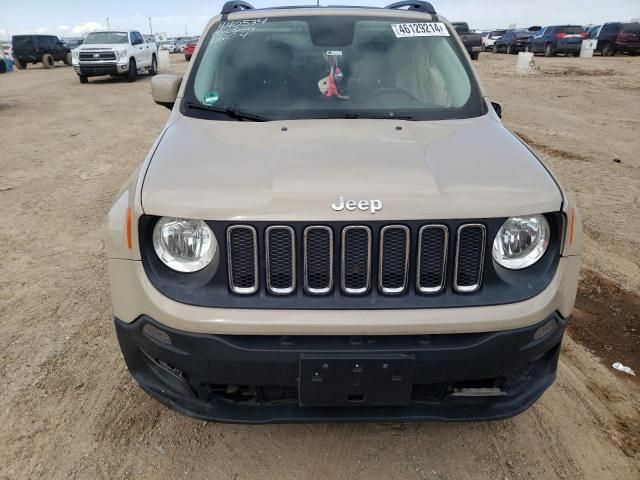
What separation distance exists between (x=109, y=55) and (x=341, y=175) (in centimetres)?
A: 2057

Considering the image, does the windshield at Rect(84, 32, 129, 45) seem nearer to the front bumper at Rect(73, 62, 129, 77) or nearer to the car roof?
the front bumper at Rect(73, 62, 129, 77)

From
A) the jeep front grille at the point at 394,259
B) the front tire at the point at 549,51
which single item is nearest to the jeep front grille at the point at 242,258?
the jeep front grille at the point at 394,259

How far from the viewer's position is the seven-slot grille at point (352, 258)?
206 centimetres

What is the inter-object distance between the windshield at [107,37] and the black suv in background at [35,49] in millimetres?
10795

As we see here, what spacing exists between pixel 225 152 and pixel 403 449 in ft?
5.45

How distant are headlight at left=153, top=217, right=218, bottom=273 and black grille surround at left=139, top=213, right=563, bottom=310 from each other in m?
0.03

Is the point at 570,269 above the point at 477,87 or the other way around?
the other way around

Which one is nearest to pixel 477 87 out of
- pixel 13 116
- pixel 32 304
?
pixel 32 304

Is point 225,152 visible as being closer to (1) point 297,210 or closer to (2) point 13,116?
(1) point 297,210

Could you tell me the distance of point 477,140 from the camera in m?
2.68

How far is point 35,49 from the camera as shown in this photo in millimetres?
29250

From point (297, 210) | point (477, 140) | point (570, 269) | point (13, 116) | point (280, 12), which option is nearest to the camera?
point (297, 210)

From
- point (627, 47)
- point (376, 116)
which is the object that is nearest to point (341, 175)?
point (376, 116)

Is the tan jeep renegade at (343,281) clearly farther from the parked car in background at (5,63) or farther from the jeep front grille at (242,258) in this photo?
the parked car in background at (5,63)
